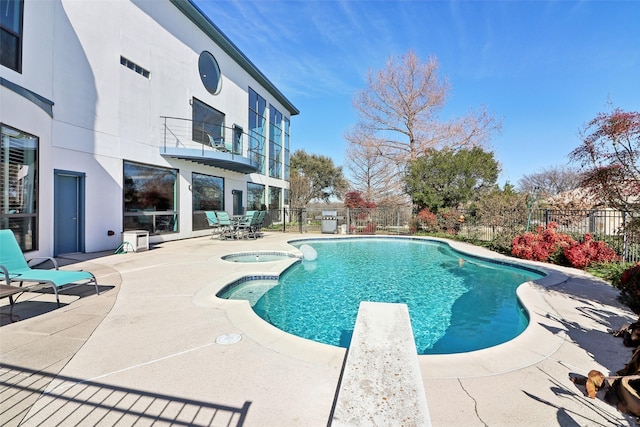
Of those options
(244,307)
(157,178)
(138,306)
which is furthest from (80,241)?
(244,307)

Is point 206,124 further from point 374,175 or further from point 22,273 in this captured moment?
point 374,175

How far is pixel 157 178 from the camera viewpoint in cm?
1102

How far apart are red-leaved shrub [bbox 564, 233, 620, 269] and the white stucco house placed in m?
12.0

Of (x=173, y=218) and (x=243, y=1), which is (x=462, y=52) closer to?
(x=243, y=1)

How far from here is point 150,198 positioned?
35.1ft

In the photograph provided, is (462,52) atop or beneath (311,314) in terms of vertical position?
atop

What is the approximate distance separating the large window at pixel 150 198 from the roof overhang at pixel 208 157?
2.46 ft

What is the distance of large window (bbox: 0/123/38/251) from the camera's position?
5.66 metres

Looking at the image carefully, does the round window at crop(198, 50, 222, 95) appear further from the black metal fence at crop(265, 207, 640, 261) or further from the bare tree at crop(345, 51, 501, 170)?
the bare tree at crop(345, 51, 501, 170)

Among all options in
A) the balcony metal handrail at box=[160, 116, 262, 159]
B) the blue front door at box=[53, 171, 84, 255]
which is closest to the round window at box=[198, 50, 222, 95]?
the balcony metal handrail at box=[160, 116, 262, 159]

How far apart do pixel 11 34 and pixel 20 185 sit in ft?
10.8

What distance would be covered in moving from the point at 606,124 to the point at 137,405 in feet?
22.3

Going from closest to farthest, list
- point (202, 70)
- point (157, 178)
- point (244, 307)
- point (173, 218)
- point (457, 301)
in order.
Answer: point (244, 307) < point (457, 301) < point (157, 178) < point (173, 218) < point (202, 70)

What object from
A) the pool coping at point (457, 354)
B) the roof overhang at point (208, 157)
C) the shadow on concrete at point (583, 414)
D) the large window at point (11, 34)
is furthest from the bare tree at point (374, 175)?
the shadow on concrete at point (583, 414)
